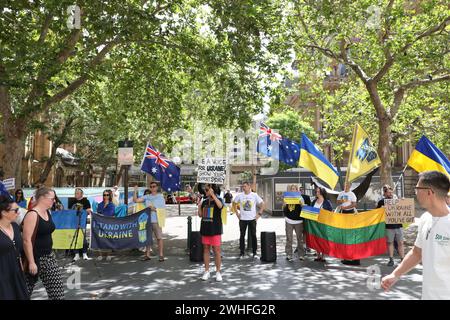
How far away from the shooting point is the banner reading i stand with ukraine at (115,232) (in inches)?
400

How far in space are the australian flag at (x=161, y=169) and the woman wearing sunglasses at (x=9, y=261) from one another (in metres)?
9.84

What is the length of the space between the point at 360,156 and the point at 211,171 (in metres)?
3.75

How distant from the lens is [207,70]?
13273 mm

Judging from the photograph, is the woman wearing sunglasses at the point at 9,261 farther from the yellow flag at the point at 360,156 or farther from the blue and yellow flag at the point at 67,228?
the yellow flag at the point at 360,156

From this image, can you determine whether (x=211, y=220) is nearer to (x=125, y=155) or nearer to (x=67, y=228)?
(x=67, y=228)

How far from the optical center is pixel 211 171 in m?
9.30

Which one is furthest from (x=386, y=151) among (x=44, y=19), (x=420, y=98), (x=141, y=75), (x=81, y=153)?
(x=81, y=153)

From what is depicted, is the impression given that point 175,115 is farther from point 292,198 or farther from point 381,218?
point 381,218

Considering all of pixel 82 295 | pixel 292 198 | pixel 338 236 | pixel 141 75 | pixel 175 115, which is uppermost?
pixel 141 75

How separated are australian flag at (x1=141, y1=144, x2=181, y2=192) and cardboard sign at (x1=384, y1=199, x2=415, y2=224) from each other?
763 cm

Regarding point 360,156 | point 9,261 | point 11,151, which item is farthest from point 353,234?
point 11,151

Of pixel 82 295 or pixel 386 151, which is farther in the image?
pixel 386 151

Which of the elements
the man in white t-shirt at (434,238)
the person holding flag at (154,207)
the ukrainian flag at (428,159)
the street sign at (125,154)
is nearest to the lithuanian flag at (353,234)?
the ukrainian flag at (428,159)

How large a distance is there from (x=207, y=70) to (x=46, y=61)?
4.77 m
